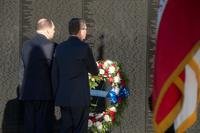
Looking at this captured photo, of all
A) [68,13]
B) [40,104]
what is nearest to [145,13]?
[68,13]

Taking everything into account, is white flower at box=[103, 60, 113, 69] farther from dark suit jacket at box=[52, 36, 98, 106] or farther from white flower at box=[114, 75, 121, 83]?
dark suit jacket at box=[52, 36, 98, 106]

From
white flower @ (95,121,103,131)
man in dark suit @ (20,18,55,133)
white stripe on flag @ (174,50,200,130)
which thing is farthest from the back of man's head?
white stripe on flag @ (174,50,200,130)

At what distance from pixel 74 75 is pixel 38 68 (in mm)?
588

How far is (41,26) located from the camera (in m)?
6.70

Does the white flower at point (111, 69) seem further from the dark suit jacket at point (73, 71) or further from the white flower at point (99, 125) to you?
the dark suit jacket at point (73, 71)

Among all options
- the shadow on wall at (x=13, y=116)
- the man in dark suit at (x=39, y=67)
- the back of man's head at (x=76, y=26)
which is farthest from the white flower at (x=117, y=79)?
the back of man's head at (x=76, y=26)

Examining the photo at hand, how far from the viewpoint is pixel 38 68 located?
265 inches

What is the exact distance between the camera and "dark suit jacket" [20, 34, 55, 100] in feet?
22.0

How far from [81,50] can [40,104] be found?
96 cm

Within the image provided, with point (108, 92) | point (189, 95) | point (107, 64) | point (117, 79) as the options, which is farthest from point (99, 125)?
point (189, 95)

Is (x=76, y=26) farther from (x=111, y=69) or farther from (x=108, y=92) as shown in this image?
(x=108, y=92)

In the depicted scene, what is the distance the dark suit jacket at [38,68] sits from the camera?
22.0ft

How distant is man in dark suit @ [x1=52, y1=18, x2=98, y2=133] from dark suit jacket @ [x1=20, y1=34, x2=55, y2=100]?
0.30 m

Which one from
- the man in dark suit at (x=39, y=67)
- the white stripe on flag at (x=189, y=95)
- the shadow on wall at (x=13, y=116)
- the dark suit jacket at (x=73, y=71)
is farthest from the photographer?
the shadow on wall at (x=13, y=116)
